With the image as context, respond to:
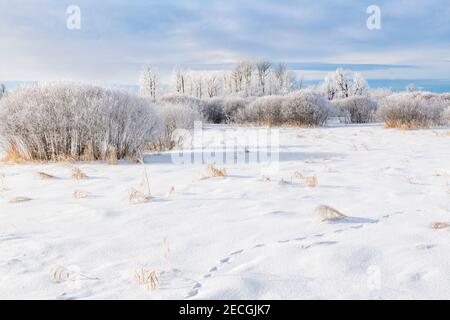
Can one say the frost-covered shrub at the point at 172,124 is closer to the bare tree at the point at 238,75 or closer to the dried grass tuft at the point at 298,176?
the dried grass tuft at the point at 298,176

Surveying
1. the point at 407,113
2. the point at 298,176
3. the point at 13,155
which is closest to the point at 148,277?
the point at 298,176

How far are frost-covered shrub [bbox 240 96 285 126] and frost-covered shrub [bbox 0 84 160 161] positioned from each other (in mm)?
14912

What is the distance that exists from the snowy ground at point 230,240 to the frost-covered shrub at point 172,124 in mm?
5084

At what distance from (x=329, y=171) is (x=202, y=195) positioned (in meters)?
2.33

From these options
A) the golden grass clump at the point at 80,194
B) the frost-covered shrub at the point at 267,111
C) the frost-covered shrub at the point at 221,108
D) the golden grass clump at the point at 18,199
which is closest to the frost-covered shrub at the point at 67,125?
the golden grass clump at the point at 80,194

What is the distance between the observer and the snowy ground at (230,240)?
2.37m

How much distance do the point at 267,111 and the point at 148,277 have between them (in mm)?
21814

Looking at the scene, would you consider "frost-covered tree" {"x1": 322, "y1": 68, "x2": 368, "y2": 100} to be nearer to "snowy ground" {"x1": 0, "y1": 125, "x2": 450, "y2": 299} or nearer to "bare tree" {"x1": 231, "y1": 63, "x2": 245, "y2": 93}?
"bare tree" {"x1": 231, "y1": 63, "x2": 245, "y2": 93}

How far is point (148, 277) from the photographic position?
236 centimetres

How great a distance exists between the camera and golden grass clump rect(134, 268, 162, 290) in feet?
7.73

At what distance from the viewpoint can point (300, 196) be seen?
14.9ft

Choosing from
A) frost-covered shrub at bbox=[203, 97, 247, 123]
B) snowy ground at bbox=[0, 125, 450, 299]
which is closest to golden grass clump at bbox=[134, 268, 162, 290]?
snowy ground at bbox=[0, 125, 450, 299]

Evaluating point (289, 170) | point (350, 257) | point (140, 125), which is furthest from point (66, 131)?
point (350, 257)

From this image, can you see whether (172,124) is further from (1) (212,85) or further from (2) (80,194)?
(1) (212,85)
